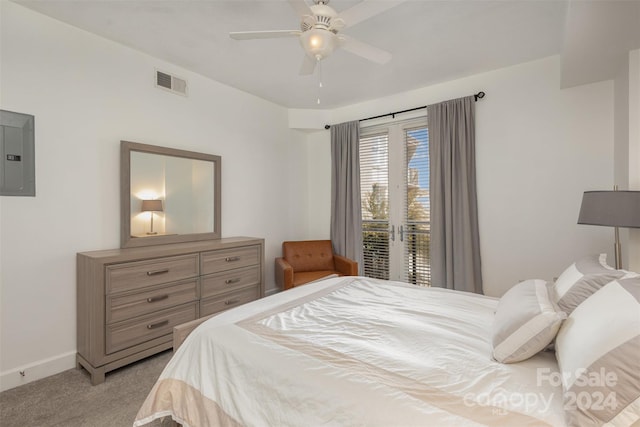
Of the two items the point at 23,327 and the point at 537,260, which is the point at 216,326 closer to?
the point at 23,327

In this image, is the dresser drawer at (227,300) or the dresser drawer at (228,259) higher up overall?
the dresser drawer at (228,259)

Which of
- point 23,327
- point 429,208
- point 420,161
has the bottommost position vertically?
point 23,327

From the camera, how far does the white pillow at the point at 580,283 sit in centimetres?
129

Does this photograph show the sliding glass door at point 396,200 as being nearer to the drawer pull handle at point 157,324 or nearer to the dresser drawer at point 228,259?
the dresser drawer at point 228,259

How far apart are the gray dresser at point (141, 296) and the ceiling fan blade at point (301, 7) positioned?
2077 millimetres

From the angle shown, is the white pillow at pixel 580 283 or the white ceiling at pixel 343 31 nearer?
the white pillow at pixel 580 283

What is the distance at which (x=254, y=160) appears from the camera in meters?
3.93

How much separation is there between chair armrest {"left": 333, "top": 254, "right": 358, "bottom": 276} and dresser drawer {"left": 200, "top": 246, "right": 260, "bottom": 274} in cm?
112

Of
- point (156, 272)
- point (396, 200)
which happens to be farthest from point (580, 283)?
point (156, 272)

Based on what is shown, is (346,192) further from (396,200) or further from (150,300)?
(150,300)

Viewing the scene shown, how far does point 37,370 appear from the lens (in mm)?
2201

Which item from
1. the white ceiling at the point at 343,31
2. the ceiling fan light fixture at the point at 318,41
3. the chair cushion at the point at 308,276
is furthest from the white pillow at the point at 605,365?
the chair cushion at the point at 308,276

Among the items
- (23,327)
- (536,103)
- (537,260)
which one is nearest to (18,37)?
(23,327)

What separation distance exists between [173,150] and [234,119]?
95 cm
